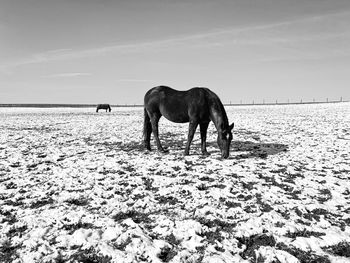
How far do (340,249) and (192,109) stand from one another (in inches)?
240

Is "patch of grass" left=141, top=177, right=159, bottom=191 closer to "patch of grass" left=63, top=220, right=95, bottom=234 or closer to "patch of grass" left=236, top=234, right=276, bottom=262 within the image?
"patch of grass" left=63, top=220, right=95, bottom=234

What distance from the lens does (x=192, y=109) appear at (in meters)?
9.09

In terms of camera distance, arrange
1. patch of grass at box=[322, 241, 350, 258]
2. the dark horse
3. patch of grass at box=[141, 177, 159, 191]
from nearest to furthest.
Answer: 1. patch of grass at box=[322, 241, 350, 258]
2. patch of grass at box=[141, 177, 159, 191]
3. the dark horse

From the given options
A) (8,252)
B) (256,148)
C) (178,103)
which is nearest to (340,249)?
(8,252)

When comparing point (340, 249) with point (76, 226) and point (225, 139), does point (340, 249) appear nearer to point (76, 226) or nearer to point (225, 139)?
point (76, 226)

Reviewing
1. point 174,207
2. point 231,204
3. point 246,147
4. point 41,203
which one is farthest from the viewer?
point 246,147

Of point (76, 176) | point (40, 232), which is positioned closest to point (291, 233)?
point (40, 232)

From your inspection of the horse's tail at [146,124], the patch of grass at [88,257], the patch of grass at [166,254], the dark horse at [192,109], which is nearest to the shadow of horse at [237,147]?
the horse's tail at [146,124]

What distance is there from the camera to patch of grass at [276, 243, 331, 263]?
11.6ft

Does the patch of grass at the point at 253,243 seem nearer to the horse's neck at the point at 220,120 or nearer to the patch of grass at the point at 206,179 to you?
the patch of grass at the point at 206,179

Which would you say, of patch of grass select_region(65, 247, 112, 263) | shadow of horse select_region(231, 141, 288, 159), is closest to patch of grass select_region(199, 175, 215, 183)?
shadow of horse select_region(231, 141, 288, 159)

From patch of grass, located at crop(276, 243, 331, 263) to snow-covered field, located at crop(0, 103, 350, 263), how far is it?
0.04 feet

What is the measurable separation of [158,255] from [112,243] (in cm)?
78

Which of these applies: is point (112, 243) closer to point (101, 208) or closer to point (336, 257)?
point (101, 208)
